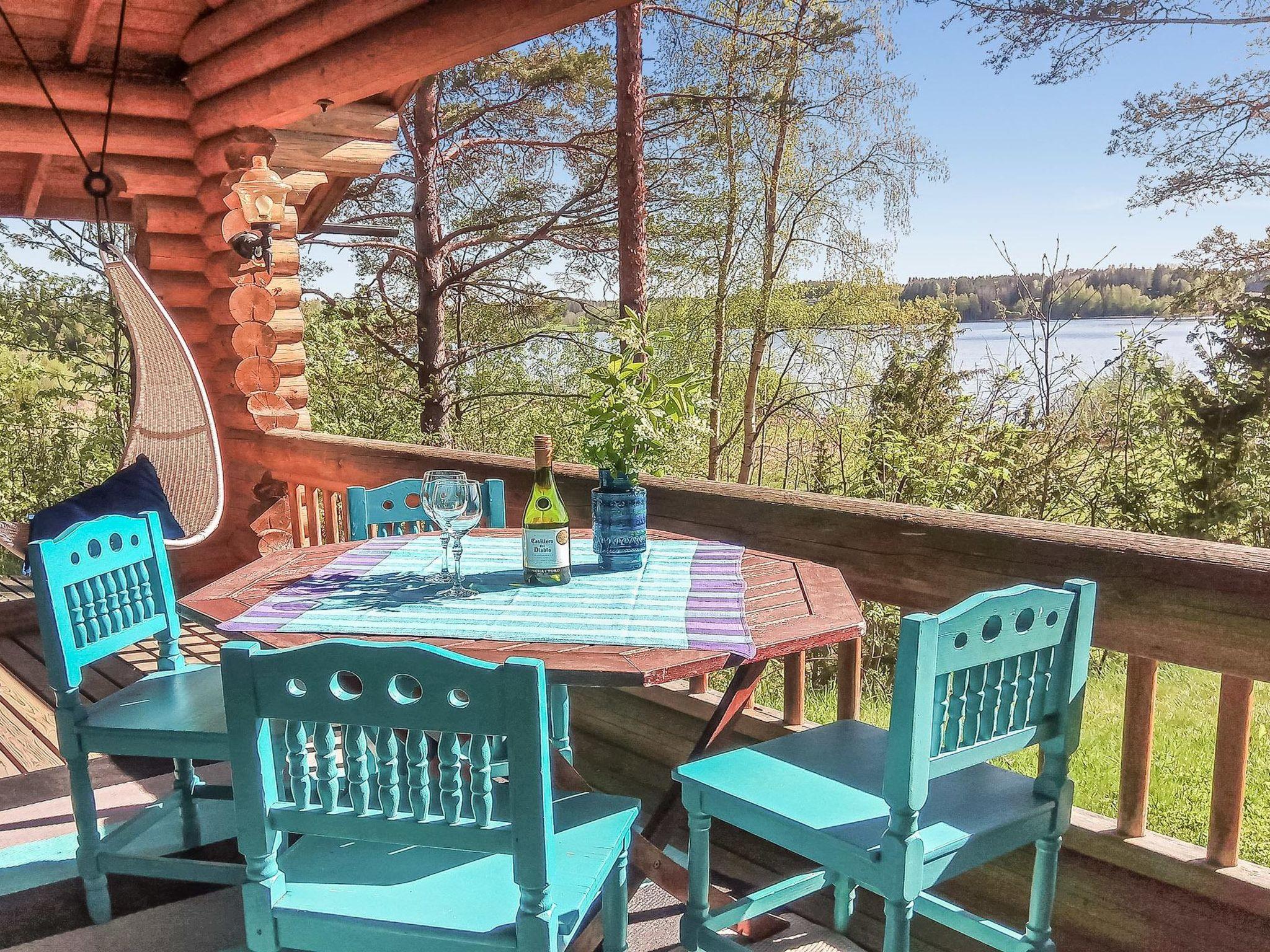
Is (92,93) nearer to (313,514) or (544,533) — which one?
(313,514)

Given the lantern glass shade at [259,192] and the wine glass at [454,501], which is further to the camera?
the lantern glass shade at [259,192]

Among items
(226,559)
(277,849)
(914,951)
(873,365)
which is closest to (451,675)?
(277,849)

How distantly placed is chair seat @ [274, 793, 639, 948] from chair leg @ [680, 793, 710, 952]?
247 mm

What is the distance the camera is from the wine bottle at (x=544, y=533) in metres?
1.96

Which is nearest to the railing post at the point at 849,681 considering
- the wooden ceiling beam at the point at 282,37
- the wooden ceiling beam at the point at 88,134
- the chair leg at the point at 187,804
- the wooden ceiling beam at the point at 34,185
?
the chair leg at the point at 187,804

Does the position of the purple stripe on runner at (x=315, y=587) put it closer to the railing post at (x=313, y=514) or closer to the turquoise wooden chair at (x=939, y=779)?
the turquoise wooden chair at (x=939, y=779)

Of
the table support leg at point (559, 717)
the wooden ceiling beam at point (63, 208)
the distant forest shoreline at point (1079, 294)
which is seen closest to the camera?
the table support leg at point (559, 717)

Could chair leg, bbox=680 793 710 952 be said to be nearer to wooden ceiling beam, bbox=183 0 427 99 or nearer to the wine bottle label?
the wine bottle label

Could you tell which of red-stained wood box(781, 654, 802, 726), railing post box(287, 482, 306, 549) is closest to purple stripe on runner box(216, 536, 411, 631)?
red-stained wood box(781, 654, 802, 726)

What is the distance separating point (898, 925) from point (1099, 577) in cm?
78

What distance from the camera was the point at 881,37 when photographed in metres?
13.5

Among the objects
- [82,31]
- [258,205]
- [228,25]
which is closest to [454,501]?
[258,205]

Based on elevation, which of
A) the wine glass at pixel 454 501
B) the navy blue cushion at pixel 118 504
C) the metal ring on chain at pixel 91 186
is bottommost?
the navy blue cushion at pixel 118 504

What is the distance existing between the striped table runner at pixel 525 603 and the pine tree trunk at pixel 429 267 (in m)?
8.18
